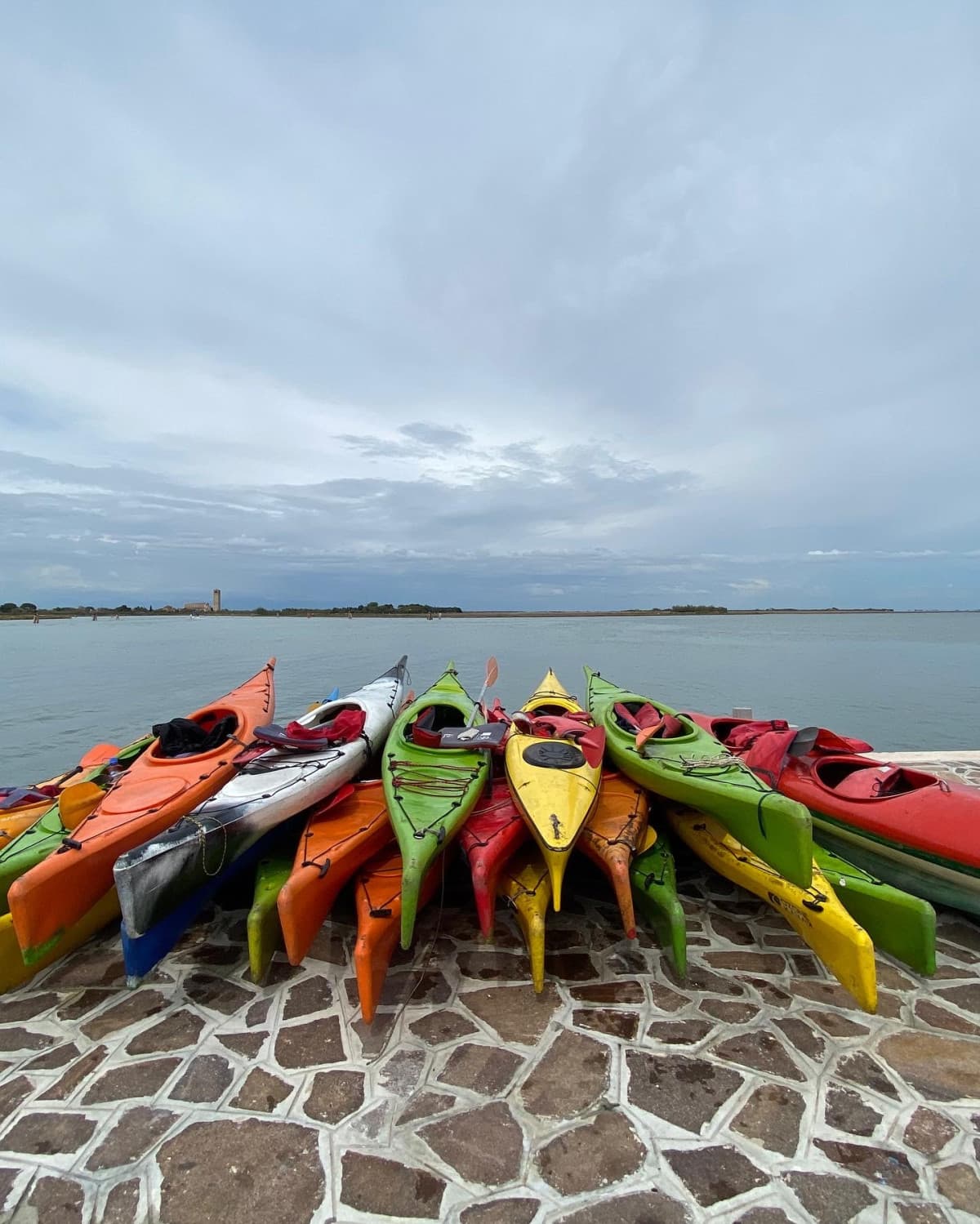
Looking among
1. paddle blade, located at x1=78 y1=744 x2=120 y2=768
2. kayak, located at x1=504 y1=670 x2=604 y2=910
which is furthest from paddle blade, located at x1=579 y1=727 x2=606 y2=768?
paddle blade, located at x1=78 y1=744 x2=120 y2=768

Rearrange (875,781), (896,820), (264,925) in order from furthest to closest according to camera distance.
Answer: (875,781) < (896,820) < (264,925)

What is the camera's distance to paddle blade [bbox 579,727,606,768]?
188 inches

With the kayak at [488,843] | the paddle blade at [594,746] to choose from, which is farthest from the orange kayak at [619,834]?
the kayak at [488,843]

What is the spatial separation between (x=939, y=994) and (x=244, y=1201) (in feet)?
12.1

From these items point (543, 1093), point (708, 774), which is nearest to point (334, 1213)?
point (543, 1093)

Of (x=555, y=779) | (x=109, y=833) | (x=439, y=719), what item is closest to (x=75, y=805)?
(x=109, y=833)

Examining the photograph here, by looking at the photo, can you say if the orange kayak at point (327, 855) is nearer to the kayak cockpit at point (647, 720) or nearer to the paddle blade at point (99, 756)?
the kayak cockpit at point (647, 720)

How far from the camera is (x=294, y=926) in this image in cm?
331

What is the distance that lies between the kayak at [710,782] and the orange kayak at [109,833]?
11.4 feet

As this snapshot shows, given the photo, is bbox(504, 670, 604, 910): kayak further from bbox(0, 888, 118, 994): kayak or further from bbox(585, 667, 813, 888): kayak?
bbox(0, 888, 118, 994): kayak

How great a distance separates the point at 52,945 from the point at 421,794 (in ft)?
7.61

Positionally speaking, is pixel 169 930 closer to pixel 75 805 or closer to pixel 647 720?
pixel 75 805

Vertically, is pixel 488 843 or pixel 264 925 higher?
pixel 488 843

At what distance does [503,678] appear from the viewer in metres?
22.5
